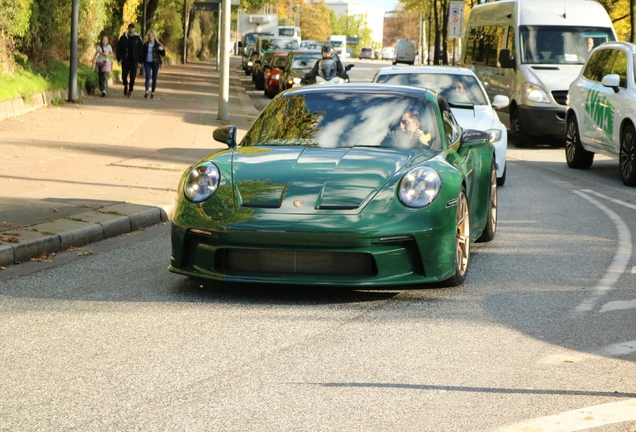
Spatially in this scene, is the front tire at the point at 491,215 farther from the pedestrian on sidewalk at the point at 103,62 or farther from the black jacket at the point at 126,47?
the black jacket at the point at 126,47

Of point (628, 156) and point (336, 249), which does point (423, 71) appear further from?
point (336, 249)

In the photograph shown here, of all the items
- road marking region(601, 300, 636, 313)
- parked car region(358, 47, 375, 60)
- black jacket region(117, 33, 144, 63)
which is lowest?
road marking region(601, 300, 636, 313)

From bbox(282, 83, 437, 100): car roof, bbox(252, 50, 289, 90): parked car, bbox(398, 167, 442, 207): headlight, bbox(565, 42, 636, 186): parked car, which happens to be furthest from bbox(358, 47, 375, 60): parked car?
bbox(398, 167, 442, 207): headlight

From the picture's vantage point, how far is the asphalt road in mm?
4742

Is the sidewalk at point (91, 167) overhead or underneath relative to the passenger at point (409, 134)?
underneath

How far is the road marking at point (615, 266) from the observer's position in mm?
7281

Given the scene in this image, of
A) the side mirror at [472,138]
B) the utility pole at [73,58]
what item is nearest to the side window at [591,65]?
the side mirror at [472,138]

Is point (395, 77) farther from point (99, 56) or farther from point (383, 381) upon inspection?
point (99, 56)

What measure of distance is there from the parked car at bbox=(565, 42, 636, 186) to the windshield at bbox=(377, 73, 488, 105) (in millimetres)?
1825

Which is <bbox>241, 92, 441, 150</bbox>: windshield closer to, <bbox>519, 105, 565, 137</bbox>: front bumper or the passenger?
the passenger

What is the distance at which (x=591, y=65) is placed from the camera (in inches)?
680

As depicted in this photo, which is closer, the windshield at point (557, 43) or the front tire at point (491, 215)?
the front tire at point (491, 215)

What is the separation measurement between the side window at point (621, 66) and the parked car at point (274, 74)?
19846 millimetres

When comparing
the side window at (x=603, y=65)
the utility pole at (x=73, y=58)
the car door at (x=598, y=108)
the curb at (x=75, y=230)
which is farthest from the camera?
the utility pole at (x=73, y=58)
